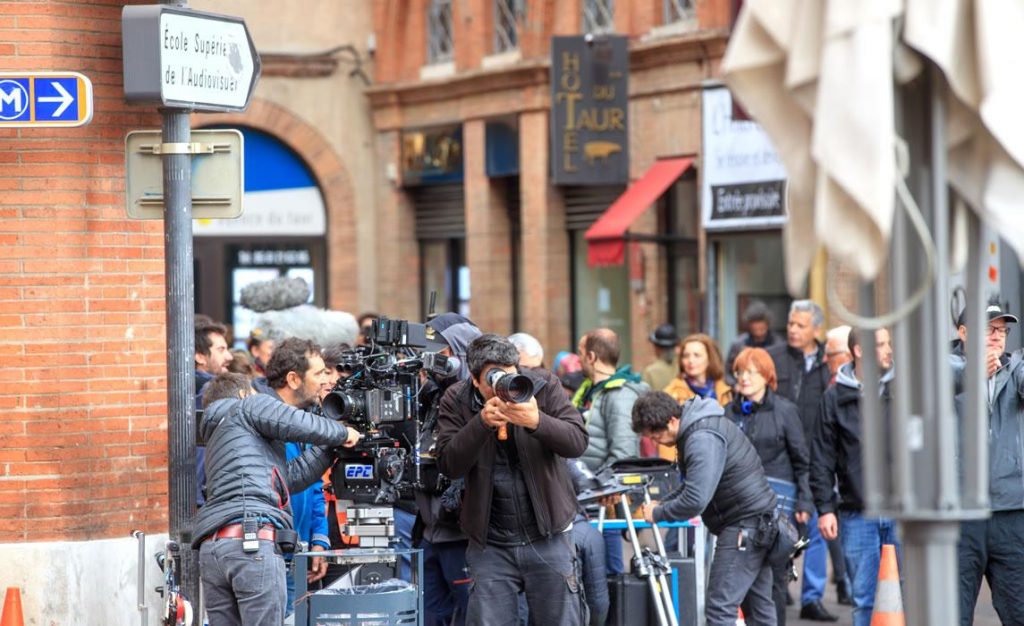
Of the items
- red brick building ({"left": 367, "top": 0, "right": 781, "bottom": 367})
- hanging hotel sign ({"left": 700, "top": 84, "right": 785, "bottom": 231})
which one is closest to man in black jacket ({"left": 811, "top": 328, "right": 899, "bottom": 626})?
hanging hotel sign ({"left": 700, "top": 84, "right": 785, "bottom": 231})

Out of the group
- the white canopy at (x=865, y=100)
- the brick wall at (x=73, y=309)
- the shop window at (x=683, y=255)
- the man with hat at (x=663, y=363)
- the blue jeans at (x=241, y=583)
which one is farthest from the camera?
the shop window at (x=683, y=255)

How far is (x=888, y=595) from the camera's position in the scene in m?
8.63

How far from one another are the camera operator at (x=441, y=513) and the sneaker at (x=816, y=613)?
320cm

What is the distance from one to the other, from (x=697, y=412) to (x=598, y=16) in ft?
46.5

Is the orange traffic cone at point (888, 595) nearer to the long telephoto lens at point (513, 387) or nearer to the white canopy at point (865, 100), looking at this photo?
the long telephoto lens at point (513, 387)

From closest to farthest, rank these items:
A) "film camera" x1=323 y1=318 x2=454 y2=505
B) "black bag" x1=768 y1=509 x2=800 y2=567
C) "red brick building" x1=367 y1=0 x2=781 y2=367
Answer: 1. "film camera" x1=323 y1=318 x2=454 y2=505
2. "black bag" x1=768 y1=509 x2=800 y2=567
3. "red brick building" x1=367 y1=0 x2=781 y2=367

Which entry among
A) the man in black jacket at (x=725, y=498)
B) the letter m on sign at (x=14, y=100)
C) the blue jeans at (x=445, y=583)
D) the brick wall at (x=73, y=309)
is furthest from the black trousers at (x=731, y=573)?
the letter m on sign at (x=14, y=100)

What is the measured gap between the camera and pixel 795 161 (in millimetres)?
3986

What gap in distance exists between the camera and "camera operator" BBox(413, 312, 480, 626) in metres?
8.48

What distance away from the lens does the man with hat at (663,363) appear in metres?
14.4

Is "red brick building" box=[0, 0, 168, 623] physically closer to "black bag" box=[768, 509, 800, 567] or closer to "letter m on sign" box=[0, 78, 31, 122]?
"letter m on sign" box=[0, 78, 31, 122]

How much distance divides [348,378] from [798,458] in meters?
3.58

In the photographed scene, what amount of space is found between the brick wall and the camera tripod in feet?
8.17

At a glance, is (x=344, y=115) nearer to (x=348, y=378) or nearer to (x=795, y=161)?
(x=348, y=378)
